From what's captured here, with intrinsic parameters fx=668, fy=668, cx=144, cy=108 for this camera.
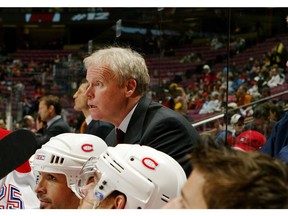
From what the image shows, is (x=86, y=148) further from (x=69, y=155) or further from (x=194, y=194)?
(x=194, y=194)

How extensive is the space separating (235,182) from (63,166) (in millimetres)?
1069

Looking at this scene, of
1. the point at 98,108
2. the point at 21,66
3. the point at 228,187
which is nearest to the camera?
the point at 228,187

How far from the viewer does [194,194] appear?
→ 95cm

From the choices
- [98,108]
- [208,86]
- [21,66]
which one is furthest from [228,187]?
[21,66]

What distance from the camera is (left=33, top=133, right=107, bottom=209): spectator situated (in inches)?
73.8

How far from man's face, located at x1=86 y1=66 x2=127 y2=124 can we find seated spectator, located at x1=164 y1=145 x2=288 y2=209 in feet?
4.35

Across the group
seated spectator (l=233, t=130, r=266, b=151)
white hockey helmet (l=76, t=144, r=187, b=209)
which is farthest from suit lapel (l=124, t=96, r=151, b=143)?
seated spectator (l=233, t=130, r=266, b=151)

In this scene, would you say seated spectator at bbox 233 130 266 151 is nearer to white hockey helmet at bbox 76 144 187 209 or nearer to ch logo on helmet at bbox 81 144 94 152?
ch logo on helmet at bbox 81 144 94 152

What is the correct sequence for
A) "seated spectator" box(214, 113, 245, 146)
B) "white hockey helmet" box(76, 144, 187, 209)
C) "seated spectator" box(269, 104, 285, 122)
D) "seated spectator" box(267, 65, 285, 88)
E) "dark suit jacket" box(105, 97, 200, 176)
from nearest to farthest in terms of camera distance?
"white hockey helmet" box(76, 144, 187, 209)
"dark suit jacket" box(105, 97, 200, 176)
"seated spectator" box(214, 113, 245, 146)
"seated spectator" box(269, 104, 285, 122)
"seated spectator" box(267, 65, 285, 88)

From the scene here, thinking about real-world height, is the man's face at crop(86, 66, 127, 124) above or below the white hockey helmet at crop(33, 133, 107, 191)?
above

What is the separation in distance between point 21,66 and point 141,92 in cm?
1187

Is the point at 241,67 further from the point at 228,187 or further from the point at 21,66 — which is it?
the point at 21,66
